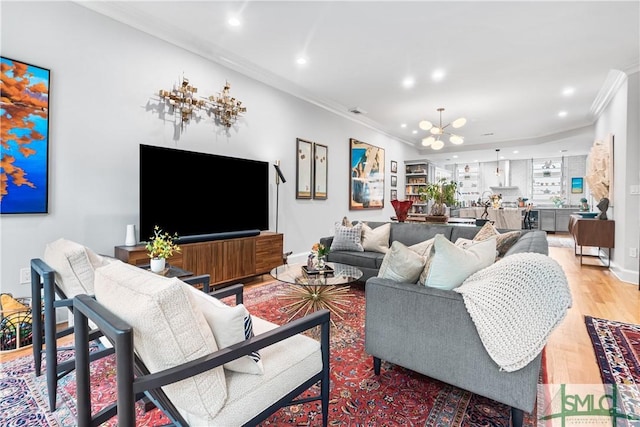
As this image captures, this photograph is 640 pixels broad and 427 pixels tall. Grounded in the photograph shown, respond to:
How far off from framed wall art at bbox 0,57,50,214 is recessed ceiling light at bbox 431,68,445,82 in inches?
171

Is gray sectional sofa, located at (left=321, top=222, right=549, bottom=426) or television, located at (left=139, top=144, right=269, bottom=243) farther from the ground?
television, located at (left=139, top=144, right=269, bottom=243)

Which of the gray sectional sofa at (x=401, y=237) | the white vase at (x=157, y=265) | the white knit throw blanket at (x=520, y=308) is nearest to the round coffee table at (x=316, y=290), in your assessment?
the gray sectional sofa at (x=401, y=237)

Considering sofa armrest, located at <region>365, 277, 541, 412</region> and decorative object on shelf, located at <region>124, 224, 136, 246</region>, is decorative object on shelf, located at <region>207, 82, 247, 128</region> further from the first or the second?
sofa armrest, located at <region>365, 277, 541, 412</region>

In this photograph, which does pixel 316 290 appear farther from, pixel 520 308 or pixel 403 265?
pixel 520 308

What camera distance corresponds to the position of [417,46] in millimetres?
3600

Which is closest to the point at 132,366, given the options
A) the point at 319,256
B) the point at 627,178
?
the point at 319,256

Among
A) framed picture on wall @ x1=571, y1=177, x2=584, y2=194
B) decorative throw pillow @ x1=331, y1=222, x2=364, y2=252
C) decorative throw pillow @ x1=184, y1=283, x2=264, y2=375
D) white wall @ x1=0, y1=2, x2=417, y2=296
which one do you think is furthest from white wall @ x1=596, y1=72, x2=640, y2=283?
framed picture on wall @ x1=571, y1=177, x2=584, y2=194

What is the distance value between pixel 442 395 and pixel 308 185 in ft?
13.3

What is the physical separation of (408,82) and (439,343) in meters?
4.18

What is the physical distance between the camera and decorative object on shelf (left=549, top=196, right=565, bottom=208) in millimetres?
10278

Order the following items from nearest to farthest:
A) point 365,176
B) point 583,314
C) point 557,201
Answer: point 583,314 < point 365,176 < point 557,201

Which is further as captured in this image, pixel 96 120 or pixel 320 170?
pixel 320 170

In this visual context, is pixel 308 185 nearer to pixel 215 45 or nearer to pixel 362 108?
pixel 362 108

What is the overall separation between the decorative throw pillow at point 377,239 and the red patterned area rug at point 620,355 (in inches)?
83.0
